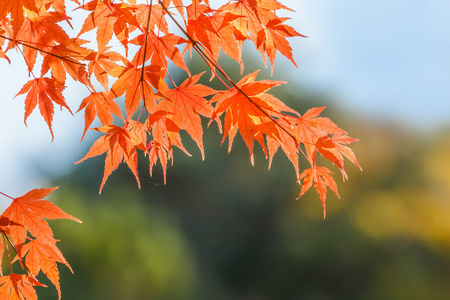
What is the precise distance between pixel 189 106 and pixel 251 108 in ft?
0.42

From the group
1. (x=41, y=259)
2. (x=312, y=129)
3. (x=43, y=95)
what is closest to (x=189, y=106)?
(x=312, y=129)

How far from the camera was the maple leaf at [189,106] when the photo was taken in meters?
0.79

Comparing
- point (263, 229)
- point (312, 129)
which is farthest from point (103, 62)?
point (263, 229)

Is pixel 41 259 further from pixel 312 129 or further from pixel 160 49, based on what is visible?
pixel 312 129

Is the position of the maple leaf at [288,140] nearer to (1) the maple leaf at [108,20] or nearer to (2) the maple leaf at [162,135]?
(2) the maple leaf at [162,135]

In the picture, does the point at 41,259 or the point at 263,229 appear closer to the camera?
the point at 41,259

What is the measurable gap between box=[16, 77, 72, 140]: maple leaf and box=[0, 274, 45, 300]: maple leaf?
336 mm

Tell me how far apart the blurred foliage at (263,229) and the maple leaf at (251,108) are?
641 cm

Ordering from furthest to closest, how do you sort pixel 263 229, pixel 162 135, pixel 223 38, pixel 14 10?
pixel 263 229, pixel 162 135, pixel 223 38, pixel 14 10

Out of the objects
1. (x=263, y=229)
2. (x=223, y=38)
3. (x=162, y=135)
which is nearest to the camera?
(x=223, y=38)

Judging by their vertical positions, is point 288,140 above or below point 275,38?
below

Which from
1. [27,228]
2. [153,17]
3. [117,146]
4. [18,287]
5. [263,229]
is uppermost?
[153,17]

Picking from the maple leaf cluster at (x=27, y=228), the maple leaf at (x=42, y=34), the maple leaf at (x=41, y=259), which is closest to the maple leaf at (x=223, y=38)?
the maple leaf at (x=42, y=34)

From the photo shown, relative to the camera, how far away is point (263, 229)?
7.41m
